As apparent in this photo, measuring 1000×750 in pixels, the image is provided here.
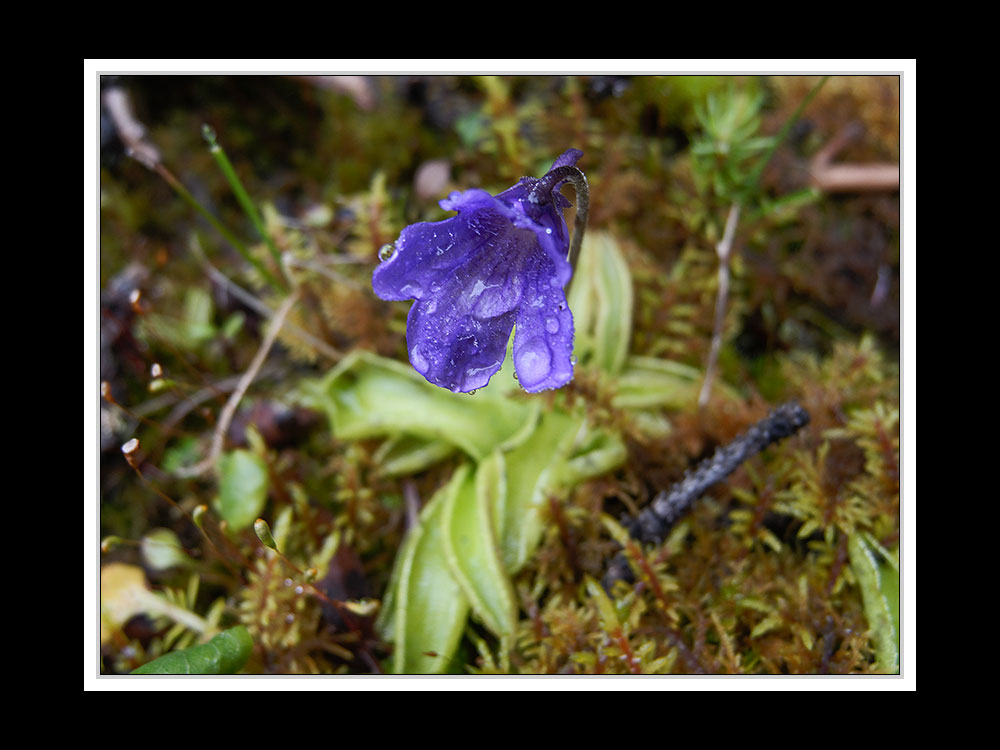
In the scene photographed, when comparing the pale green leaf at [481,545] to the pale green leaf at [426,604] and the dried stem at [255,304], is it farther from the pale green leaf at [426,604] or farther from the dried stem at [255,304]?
the dried stem at [255,304]

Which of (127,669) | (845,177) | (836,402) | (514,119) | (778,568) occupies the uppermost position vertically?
(514,119)

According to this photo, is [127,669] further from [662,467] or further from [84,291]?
[662,467]

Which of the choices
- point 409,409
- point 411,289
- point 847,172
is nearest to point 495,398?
point 409,409

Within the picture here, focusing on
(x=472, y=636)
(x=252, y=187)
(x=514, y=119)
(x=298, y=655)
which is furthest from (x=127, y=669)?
(x=514, y=119)

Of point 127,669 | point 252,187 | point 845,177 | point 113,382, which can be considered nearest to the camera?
point 127,669

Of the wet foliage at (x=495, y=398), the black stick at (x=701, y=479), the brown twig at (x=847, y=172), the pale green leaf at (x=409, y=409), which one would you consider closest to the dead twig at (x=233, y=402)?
the wet foliage at (x=495, y=398)

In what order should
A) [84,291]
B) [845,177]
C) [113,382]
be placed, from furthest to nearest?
[845,177]
[113,382]
[84,291]
